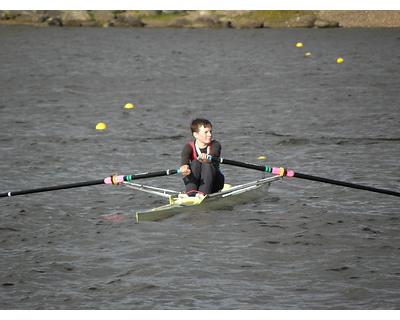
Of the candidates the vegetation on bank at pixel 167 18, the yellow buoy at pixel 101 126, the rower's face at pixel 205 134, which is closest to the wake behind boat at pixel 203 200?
the rower's face at pixel 205 134

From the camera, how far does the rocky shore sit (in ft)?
143

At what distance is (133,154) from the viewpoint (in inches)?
540

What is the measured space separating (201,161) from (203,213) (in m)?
0.74

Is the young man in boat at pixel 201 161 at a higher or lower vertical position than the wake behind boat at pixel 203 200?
higher

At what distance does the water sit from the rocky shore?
53.0 ft

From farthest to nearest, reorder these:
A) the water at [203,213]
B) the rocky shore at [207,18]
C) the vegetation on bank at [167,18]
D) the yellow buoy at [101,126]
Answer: the vegetation on bank at [167,18] < the rocky shore at [207,18] < the yellow buoy at [101,126] < the water at [203,213]

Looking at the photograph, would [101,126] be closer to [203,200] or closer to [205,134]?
[205,134]

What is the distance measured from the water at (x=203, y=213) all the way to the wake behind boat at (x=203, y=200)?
0.15 m

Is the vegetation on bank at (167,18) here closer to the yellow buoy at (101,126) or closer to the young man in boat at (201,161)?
the yellow buoy at (101,126)

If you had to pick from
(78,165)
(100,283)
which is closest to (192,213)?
(100,283)

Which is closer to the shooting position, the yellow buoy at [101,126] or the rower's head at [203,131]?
the rower's head at [203,131]

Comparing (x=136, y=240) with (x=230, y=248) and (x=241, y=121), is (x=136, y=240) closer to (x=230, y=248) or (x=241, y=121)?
Answer: (x=230, y=248)

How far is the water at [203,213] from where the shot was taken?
7230 millimetres

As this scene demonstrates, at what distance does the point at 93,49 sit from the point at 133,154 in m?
23.8
